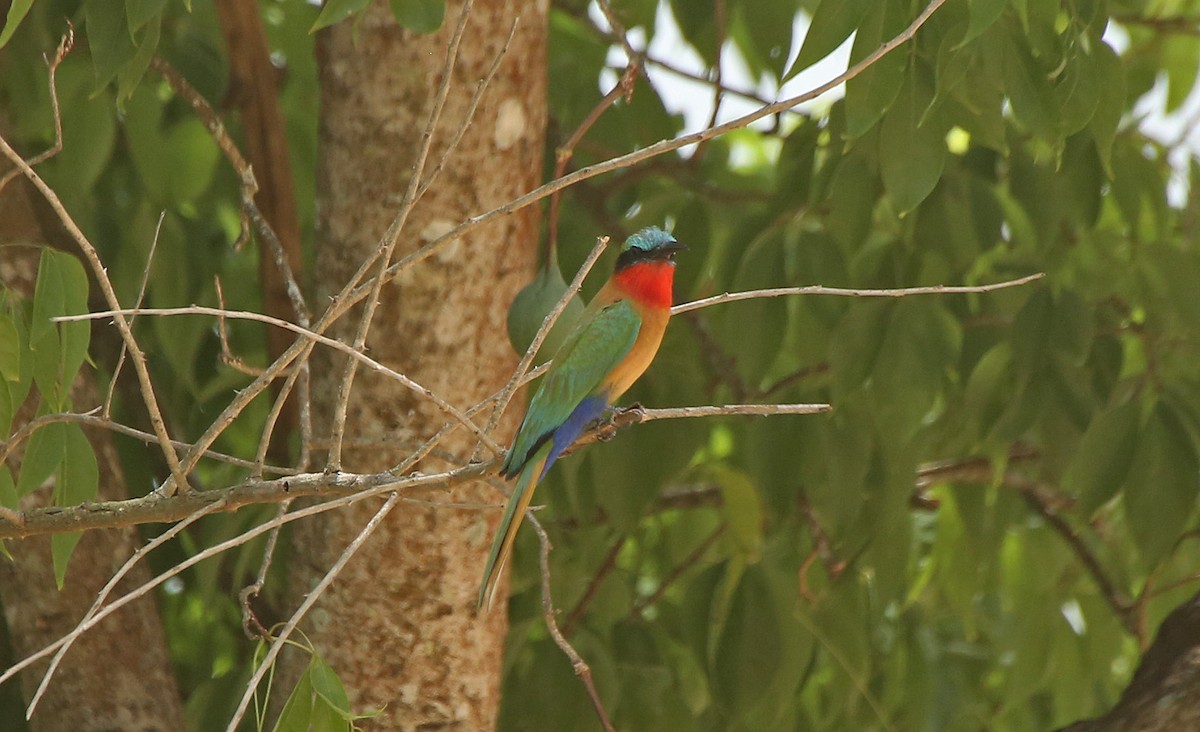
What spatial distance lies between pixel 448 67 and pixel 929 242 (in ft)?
5.53

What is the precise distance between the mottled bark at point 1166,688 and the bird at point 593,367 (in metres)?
1.32

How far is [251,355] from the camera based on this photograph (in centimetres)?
403

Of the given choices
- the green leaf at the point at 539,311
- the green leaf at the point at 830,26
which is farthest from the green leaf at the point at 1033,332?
the green leaf at the point at 539,311

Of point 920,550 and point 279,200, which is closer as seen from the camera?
point 279,200

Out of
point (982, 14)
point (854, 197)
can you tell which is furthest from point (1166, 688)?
point (982, 14)

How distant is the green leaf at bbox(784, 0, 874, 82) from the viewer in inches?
93.6

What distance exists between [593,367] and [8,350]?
109 cm

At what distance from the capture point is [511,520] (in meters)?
2.46

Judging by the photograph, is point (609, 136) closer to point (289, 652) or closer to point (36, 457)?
point (289, 652)

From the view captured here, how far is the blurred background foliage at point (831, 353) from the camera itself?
118 inches

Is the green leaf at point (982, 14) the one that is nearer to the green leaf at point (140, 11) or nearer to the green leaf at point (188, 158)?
the green leaf at point (140, 11)

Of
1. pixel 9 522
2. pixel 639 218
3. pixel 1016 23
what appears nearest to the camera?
pixel 9 522

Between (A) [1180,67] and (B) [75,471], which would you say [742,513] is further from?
(A) [1180,67]

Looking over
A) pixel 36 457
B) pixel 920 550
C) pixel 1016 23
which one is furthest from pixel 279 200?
pixel 920 550
